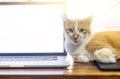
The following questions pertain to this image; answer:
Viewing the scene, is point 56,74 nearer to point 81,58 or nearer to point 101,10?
point 81,58

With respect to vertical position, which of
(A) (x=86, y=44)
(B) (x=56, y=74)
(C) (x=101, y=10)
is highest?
(C) (x=101, y=10)

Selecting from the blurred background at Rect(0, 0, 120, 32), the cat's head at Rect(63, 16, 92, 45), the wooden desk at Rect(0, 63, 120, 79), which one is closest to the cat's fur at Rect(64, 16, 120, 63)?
the cat's head at Rect(63, 16, 92, 45)

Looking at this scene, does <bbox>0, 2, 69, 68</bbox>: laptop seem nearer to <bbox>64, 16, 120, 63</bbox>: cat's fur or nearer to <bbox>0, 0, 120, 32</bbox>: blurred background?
<bbox>64, 16, 120, 63</bbox>: cat's fur

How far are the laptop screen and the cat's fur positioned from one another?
0.04 meters

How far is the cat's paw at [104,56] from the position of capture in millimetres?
767

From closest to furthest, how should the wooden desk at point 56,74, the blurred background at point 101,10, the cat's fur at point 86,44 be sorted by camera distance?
1. the wooden desk at point 56,74
2. the cat's fur at point 86,44
3. the blurred background at point 101,10

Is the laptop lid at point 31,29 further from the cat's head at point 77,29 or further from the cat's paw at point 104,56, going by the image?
the cat's paw at point 104,56

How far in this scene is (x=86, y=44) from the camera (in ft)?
2.74

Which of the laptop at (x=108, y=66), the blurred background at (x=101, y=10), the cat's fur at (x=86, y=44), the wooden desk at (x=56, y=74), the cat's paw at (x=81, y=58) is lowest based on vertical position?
the wooden desk at (x=56, y=74)

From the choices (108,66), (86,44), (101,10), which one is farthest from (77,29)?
(101,10)

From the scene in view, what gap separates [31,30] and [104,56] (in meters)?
0.31

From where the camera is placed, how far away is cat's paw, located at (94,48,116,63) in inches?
30.2

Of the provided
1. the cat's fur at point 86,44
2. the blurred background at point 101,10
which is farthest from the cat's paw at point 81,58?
the blurred background at point 101,10

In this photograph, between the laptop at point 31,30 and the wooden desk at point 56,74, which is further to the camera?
the laptop at point 31,30
